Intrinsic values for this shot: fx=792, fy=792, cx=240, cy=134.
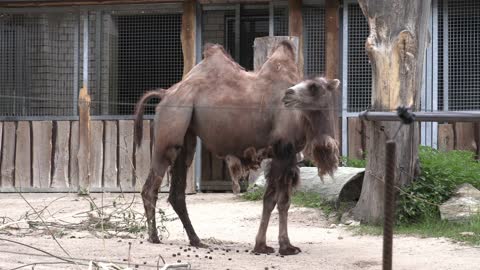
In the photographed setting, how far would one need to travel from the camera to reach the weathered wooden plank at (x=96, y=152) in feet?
45.4

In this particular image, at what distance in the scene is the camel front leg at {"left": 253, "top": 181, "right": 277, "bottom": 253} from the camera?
25.2ft

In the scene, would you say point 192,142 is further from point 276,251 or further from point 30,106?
point 30,106

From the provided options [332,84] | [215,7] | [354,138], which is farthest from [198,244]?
[215,7]

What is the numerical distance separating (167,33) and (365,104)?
3794 mm

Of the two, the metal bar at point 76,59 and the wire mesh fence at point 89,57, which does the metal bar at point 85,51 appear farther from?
the metal bar at point 76,59

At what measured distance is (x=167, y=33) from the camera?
14234mm

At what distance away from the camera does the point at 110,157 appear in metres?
13.9

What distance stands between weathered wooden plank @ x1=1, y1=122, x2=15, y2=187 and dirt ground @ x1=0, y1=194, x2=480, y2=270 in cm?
361

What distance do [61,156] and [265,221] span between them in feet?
23.4

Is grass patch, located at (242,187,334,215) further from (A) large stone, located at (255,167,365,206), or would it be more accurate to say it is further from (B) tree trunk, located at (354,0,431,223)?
(B) tree trunk, located at (354,0,431,223)

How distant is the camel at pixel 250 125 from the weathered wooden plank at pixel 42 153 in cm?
580

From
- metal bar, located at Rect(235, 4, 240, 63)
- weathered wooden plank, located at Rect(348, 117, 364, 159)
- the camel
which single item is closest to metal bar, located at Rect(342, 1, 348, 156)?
weathered wooden plank, located at Rect(348, 117, 364, 159)

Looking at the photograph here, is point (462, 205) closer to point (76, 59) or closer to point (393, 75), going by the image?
point (393, 75)

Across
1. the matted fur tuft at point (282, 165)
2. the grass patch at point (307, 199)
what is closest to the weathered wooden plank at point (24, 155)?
the grass patch at point (307, 199)
